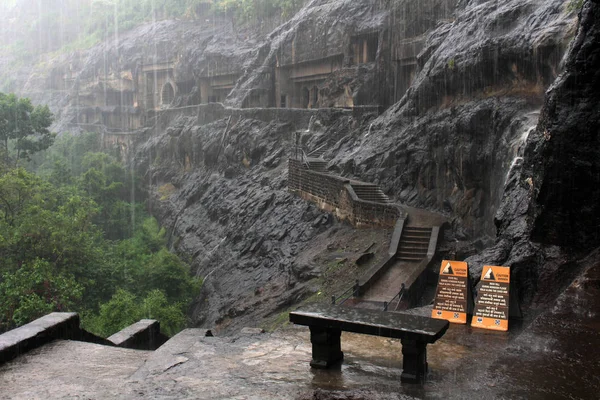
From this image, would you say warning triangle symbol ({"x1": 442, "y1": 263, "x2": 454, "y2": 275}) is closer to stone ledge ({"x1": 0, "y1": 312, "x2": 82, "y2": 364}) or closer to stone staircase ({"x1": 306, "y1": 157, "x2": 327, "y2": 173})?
stone ledge ({"x1": 0, "y1": 312, "x2": 82, "y2": 364})

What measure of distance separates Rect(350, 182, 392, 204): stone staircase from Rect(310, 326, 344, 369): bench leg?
52.0ft

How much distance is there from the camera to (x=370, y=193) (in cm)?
2169

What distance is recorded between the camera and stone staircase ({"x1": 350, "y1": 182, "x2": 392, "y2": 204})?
2134 cm

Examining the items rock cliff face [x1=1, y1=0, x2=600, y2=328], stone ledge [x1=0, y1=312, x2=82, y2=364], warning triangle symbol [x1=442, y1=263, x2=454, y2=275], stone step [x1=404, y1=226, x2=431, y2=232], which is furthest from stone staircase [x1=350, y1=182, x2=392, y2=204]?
stone ledge [x1=0, y1=312, x2=82, y2=364]

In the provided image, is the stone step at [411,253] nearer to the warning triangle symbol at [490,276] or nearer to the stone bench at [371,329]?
the warning triangle symbol at [490,276]

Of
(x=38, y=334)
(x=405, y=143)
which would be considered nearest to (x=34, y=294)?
(x=38, y=334)

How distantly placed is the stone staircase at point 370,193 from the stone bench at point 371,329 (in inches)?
625

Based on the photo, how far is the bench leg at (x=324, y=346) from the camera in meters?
5.34

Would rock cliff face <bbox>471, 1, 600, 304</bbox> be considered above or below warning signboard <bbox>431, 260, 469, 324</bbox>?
above

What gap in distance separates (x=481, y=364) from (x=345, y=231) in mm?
15086

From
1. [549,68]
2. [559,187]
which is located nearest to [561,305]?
[559,187]

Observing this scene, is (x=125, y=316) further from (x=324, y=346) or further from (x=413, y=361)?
(x=413, y=361)

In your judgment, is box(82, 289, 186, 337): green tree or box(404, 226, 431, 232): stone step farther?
box(404, 226, 431, 232): stone step

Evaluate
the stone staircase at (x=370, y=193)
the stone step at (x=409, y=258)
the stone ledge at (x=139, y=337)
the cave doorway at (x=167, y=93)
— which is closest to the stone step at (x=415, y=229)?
the stone step at (x=409, y=258)
